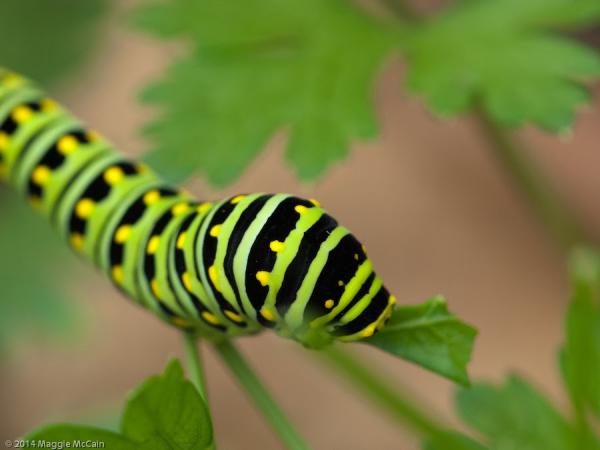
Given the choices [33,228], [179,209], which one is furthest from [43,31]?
[179,209]

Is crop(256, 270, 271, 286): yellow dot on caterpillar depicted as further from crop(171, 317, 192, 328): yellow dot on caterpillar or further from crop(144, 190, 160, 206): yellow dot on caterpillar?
crop(144, 190, 160, 206): yellow dot on caterpillar

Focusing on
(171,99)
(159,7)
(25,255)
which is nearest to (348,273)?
(171,99)

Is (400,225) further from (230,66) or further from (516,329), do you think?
(230,66)

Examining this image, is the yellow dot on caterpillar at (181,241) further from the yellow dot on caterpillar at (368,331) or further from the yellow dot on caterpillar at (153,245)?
the yellow dot on caterpillar at (368,331)

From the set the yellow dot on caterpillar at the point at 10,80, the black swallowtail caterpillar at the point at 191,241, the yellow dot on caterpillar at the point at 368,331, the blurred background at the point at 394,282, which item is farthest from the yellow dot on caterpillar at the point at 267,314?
the blurred background at the point at 394,282

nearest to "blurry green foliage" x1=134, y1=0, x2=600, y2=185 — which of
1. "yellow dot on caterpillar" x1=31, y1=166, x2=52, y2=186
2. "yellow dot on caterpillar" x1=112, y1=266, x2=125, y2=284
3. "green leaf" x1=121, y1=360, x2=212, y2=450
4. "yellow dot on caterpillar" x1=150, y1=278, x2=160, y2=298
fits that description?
→ "yellow dot on caterpillar" x1=31, y1=166, x2=52, y2=186

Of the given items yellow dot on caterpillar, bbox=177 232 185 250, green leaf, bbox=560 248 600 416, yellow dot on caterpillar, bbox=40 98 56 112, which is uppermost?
yellow dot on caterpillar, bbox=40 98 56 112
